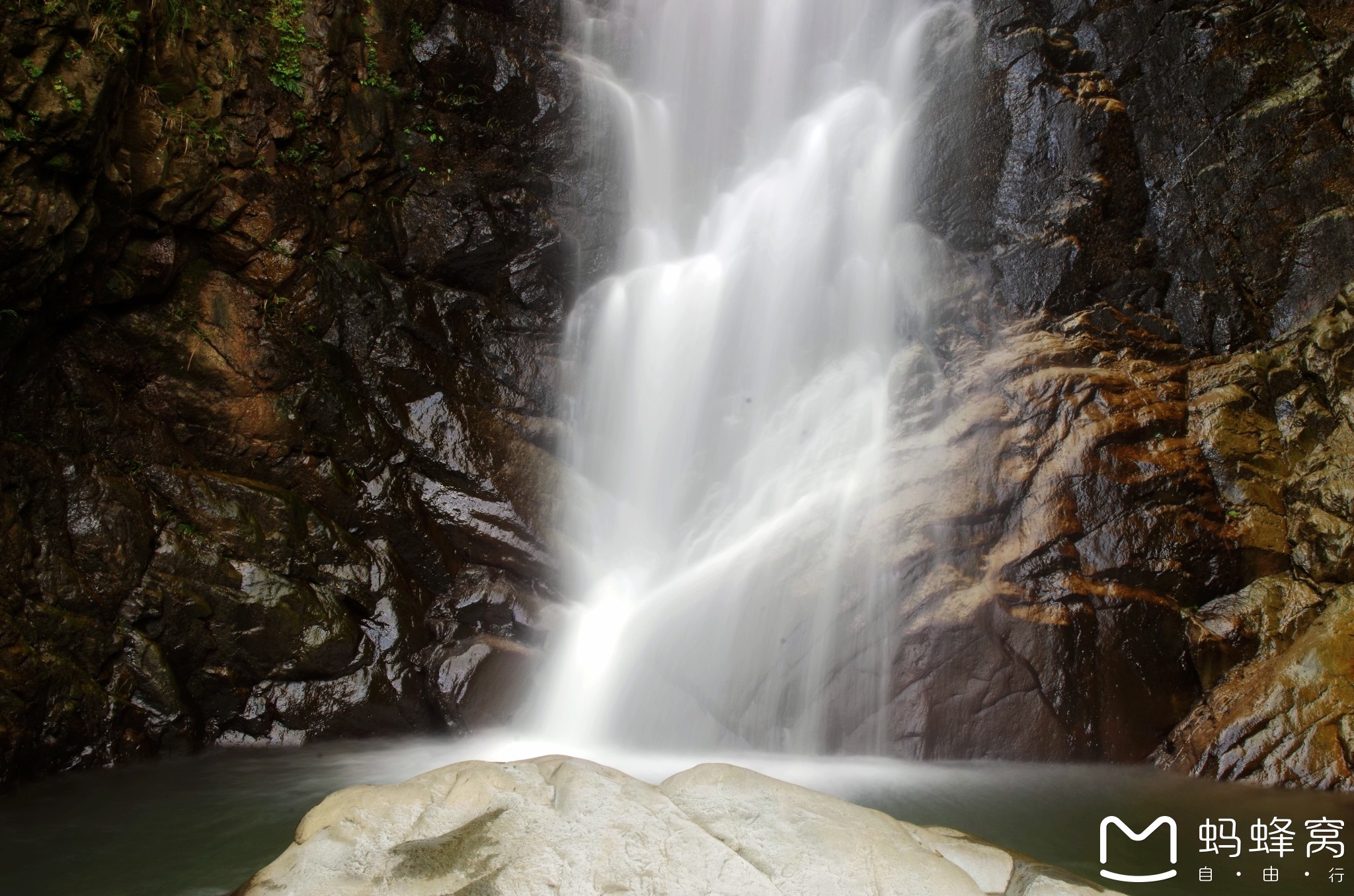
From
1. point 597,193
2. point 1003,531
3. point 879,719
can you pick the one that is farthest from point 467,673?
point 597,193

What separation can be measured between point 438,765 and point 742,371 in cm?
598

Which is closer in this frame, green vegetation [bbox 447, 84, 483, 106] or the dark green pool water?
the dark green pool water

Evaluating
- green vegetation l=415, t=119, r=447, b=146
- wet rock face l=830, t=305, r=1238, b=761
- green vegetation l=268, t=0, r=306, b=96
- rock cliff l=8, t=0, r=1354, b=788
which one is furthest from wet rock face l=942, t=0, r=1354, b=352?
green vegetation l=268, t=0, r=306, b=96

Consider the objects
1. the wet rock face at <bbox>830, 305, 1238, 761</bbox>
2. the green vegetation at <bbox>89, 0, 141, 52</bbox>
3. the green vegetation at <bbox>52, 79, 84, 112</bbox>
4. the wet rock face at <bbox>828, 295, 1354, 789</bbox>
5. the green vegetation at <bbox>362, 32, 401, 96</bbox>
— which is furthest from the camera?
the green vegetation at <bbox>362, 32, 401, 96</bbox>

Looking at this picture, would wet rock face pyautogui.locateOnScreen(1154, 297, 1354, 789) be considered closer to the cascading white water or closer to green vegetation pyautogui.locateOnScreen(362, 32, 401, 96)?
the cascading white water

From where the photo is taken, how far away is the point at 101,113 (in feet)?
22.9

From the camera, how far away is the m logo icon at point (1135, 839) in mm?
5004

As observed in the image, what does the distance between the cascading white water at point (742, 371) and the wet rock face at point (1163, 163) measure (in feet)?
3.31

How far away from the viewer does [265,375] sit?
8.52 m

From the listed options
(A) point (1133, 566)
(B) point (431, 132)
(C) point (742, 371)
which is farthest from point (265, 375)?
(A) point (1133, 566)

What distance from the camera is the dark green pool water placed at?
4.94m

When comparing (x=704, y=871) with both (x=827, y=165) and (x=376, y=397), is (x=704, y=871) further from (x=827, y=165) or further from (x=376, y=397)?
(x=827, y=165)

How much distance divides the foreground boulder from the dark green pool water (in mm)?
1716

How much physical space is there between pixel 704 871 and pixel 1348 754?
626cm
